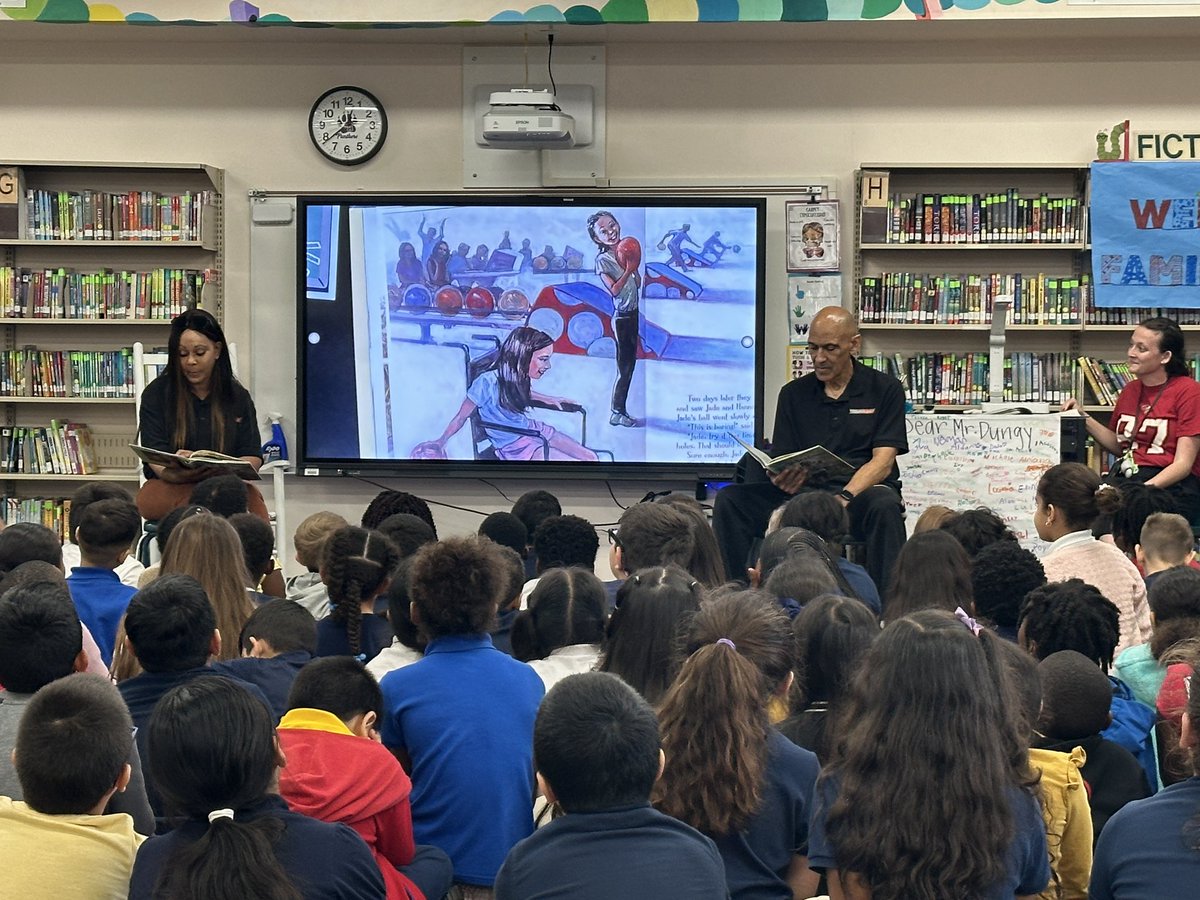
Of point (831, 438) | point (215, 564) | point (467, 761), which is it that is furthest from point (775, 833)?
point (831, 438)

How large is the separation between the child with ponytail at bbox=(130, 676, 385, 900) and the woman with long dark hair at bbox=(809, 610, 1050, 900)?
0.63 meters

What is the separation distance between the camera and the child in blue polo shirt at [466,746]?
2416 millimetres

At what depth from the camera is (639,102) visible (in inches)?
273

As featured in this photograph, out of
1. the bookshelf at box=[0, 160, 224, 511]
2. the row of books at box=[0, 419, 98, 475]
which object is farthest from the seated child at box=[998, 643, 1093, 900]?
the row of books at box=[0, 419, 98, 475]

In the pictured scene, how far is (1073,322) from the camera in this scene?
262 inches

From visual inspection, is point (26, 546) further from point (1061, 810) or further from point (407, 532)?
point (1061, 810)

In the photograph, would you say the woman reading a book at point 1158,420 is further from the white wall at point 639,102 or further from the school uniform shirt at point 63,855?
the school uniform shirt at point 63,855

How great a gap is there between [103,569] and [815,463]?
2570 mm

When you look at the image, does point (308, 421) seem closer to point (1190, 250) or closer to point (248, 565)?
point (248, 565)

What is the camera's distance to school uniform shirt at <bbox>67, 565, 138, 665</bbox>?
3359 millimetres

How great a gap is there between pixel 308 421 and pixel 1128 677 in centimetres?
492

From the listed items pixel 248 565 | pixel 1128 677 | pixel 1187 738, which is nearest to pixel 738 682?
pixel 1187 738

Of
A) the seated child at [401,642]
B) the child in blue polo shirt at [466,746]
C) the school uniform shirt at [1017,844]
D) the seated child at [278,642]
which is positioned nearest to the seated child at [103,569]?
the seated child at [278,642]

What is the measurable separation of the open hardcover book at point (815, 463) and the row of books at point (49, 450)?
3.63 meters
